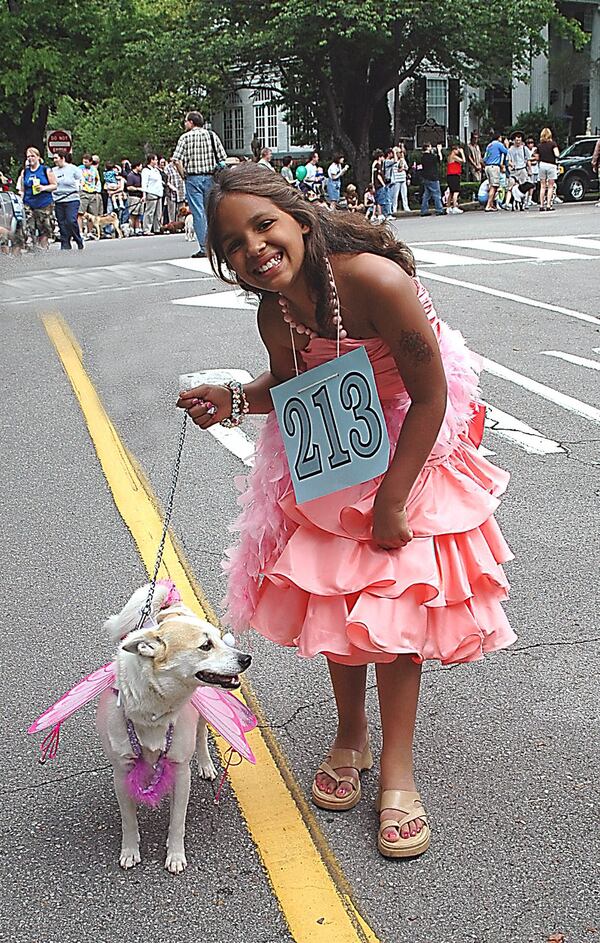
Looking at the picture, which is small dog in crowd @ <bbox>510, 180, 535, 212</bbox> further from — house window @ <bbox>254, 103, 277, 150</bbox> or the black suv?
house window @ <bbox>254, 103, 277, 150</bbox>

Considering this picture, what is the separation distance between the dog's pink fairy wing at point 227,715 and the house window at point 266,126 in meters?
51.9

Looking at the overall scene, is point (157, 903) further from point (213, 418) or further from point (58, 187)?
point (58, 187)

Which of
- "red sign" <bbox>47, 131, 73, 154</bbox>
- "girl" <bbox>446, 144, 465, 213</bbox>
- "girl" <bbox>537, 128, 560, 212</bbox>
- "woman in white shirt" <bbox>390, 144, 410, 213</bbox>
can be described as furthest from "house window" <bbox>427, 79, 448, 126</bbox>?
"red sign" <bbox>47, 131, 73, 154</bbox>

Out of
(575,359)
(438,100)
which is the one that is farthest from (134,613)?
(438,100)

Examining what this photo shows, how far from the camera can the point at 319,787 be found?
3260 millimetres

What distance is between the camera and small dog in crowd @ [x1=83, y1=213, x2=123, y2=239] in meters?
29.0

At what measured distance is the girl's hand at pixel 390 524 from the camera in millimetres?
2977

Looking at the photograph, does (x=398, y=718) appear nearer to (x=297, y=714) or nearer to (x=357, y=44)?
(x=297, y=714)

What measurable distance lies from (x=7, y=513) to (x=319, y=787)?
10.9 ft

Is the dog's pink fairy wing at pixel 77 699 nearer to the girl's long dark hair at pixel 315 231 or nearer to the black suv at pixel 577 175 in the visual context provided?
the girl's long dark hair at pixel 315 231

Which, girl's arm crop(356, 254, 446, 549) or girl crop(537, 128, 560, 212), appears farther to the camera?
girl crop(537, 128, 560, 212)

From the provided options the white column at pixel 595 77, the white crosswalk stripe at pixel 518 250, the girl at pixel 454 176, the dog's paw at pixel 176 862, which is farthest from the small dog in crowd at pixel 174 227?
the dog's paw at pixel 176 862

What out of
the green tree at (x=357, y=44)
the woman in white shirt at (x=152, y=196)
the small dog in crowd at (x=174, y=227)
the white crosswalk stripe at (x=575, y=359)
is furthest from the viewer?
the green tree at (x=357, y=44)

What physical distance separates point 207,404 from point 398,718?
3.34ft
